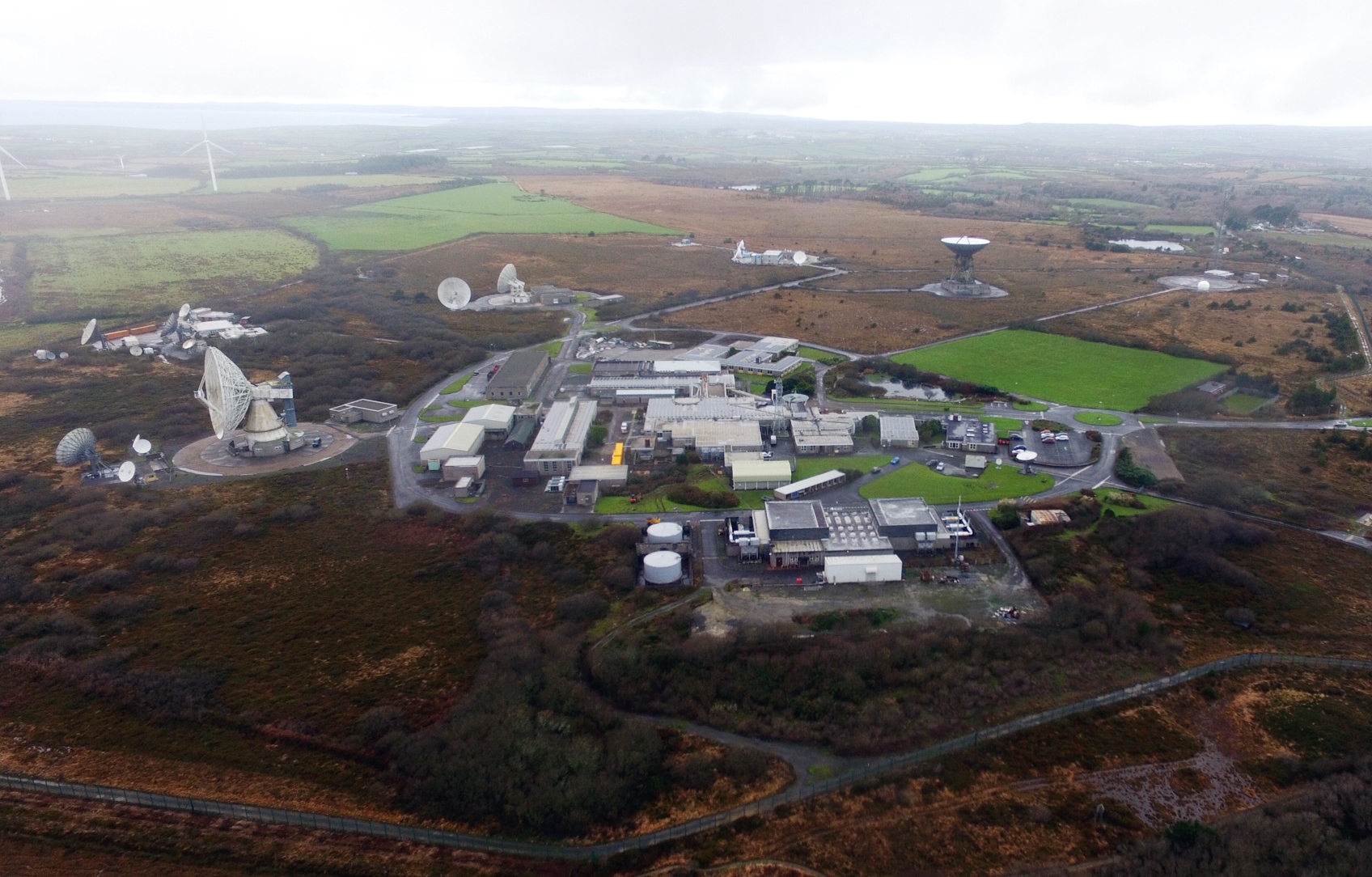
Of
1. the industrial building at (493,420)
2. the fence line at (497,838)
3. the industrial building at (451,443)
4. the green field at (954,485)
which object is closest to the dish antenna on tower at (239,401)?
the industrial building at (451,443)

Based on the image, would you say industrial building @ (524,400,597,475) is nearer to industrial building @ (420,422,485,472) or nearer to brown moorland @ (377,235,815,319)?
industrial building @ (420,422,485,472)

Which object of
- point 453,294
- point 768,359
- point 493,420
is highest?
point 453,294

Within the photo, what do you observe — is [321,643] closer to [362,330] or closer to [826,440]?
[826,440]

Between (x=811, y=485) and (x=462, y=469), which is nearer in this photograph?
(x=811, y=485)

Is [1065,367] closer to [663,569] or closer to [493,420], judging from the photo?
[663,569]

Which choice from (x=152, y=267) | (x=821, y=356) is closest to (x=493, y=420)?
(x=821, y=356)

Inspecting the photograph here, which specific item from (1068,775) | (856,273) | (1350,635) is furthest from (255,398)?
(856,273)
